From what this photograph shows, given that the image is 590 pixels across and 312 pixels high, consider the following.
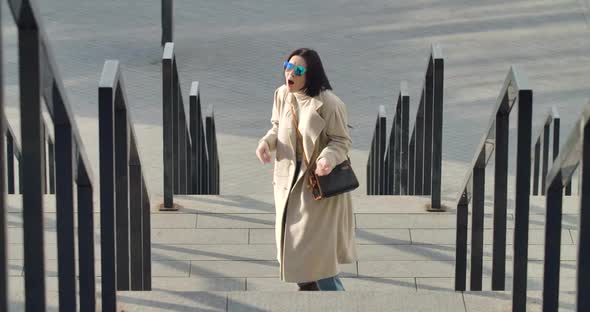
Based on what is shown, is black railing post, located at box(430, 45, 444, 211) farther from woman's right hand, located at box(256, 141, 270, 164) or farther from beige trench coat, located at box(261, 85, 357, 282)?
woman's right hand, located at box(256, 141, 270, 164)

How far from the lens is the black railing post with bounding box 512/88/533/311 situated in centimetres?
383

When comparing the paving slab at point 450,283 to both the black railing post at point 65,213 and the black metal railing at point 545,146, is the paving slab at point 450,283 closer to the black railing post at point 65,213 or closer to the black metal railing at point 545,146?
the black railing post at point 65,213

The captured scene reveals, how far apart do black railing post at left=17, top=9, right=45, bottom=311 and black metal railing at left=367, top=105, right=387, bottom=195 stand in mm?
5408

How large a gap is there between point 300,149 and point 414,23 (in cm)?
943

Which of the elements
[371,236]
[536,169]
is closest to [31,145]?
[371,236]

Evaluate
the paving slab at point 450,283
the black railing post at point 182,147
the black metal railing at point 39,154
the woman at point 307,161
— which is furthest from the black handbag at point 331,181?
the black railing post at point 182,147

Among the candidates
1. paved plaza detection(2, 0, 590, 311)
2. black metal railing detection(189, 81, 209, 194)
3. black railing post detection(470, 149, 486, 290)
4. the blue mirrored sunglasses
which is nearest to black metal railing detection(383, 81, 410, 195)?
paved plaza detection(2, 0, 590, 311)

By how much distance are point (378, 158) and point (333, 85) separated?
329 centimetres

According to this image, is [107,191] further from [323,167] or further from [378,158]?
[378,158]

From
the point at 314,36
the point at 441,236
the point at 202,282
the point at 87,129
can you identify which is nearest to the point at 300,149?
the point at 202,282

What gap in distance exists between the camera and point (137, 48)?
42.9ft

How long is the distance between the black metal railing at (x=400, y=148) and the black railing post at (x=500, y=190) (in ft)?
9.90

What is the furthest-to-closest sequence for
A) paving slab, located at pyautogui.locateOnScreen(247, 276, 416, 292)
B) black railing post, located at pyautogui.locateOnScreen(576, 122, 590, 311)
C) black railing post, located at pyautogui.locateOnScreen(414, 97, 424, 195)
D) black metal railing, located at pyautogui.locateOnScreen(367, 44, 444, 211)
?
black railing post, located at pyautogui.locateOnScreen(414, 97, 424, 195)
black metal railing, located at pyautogui.locateOnScreen(367, 44, 444, 211)
paving slab, located at pyautogui.locateOnScreen(247, 276, 416, 292)
black railing post, located at pyautogui.locateOnScreen(576, 122, 590, 311)

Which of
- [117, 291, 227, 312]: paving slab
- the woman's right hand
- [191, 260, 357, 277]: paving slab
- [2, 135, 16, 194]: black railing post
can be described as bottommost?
[191, 260, 357, 277]: paving slab
